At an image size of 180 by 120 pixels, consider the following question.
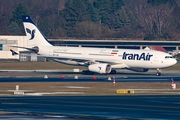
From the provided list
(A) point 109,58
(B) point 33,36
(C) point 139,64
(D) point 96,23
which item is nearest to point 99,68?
(A) point 109,58

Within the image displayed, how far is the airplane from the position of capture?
77.2 m

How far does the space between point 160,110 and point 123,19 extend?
15801 centimetres

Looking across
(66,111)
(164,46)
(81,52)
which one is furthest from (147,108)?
(164,46)

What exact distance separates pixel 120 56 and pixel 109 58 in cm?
137

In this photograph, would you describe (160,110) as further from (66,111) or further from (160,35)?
(160,35)

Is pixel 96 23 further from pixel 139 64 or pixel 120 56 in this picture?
pixel 139 64

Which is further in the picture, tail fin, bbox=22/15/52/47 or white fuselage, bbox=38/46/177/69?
tail fin, bbox=22/15/52/47

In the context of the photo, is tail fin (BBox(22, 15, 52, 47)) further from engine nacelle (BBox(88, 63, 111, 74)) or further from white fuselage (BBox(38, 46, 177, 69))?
engine nacelle (BBox(88, 63, 111, 74))

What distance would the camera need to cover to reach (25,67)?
308 ft

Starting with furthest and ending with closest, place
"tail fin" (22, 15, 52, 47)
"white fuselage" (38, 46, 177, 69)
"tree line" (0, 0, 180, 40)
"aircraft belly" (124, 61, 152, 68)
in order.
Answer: "tree line" (0, 0, 180, 40) → "tail fin" (22, 15, 52, 47) → "aircraft belly" (124, 61, 152, 68) → "white fuselage" (38, 46, 177, 69)

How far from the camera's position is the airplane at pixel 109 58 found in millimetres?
77188

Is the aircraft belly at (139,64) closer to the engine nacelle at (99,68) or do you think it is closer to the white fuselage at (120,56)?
the white fuselage at (120,56)

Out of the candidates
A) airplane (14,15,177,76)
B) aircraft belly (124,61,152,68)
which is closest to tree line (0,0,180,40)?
airplane (14,15,177,76)

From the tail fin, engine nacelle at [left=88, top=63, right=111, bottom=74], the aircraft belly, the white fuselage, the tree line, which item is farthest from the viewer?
the tree line
